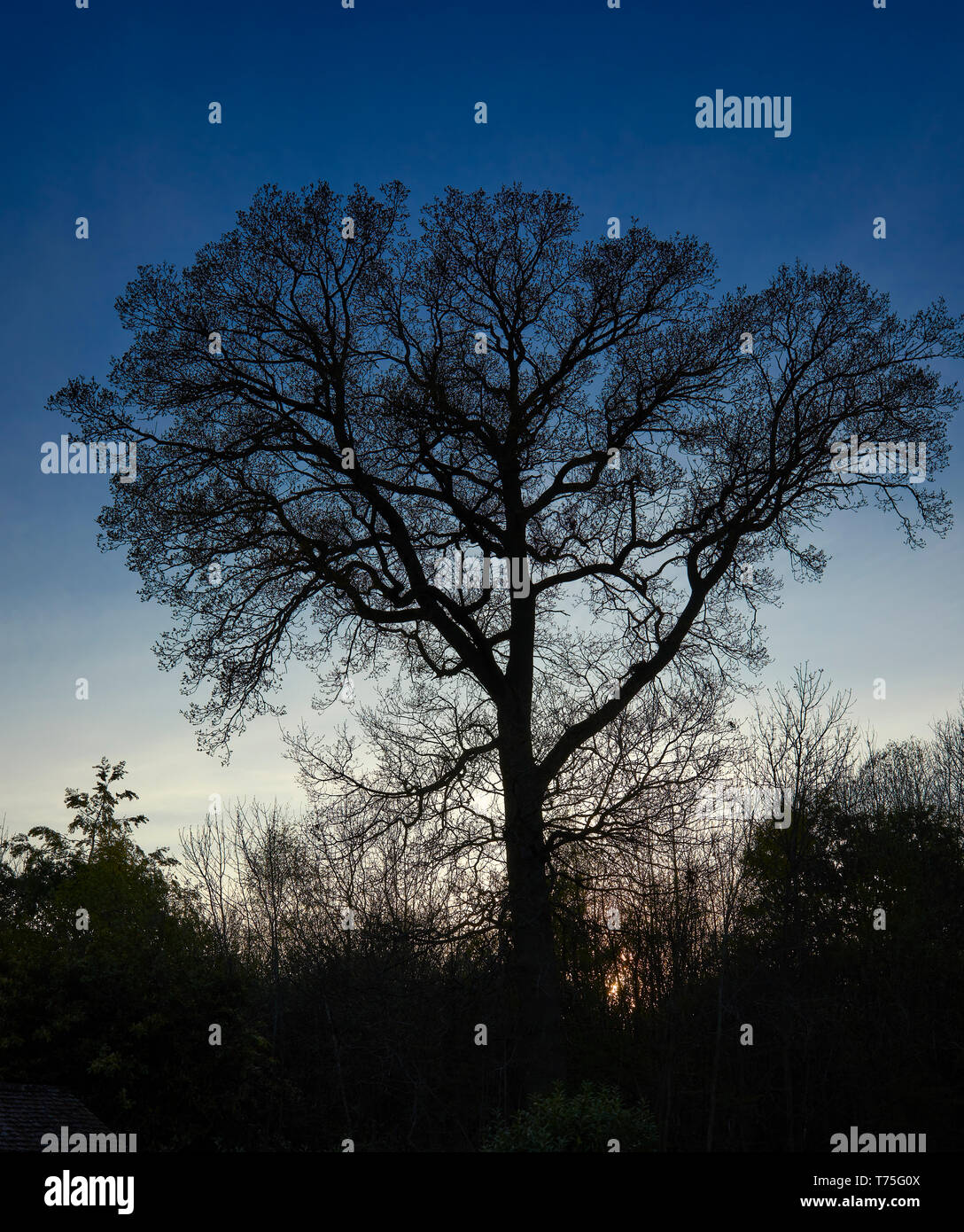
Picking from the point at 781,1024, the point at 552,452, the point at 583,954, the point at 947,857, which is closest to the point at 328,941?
the point at 583,954

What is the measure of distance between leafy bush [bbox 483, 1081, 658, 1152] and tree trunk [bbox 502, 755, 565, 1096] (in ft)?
6.05

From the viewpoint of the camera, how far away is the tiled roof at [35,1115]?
11531mm

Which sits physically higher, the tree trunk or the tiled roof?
the tree trunk

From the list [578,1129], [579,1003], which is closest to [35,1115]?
[578,1129]

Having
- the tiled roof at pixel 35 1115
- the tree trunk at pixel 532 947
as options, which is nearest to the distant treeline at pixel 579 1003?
the tree trunk at pixel 532 947

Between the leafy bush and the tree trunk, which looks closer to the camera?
the leafy bush

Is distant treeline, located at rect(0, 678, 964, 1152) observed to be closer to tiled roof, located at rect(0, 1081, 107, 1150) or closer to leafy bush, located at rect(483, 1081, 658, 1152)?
leafy bush, located at rect(483, 1081, 658, 1152)

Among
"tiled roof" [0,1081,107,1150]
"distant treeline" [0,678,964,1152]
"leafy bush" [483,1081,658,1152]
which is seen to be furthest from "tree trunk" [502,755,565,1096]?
"tiled roof" [0,1081,107,1150]

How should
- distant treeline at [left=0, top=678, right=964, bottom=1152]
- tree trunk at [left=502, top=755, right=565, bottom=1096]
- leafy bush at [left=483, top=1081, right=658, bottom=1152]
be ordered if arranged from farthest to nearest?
distant treeline at [left=0, top=678, right=964, bottom=1152]
tree trunk at [left=502, top=755, right=565, bottom=1096]
leafy bush at [left=483, top=1081, right=658, bottom=1152]

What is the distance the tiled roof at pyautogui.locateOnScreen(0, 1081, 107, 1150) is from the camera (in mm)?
11531

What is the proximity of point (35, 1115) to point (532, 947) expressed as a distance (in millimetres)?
6866

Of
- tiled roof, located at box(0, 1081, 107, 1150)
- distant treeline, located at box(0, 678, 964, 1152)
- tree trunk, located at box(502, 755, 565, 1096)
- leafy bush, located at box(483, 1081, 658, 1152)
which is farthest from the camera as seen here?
distant treeline, located at box(0, 678, 964, 1152)
